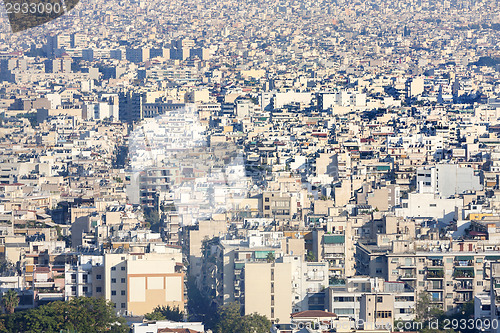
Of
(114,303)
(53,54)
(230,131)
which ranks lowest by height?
(114,303)

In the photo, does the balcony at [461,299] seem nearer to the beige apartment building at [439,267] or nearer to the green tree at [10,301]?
the beige apartment building at [439,267]

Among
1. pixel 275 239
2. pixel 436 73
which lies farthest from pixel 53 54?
pixel 275 239

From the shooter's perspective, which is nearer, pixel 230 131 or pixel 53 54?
pixel 230 131

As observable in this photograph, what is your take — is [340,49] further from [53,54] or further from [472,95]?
[472,95]

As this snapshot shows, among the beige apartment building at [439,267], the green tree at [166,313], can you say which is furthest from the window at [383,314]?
the green tree at [166,313]

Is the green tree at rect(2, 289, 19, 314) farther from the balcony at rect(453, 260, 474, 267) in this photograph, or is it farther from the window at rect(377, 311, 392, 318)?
the balcony at rect(453, 260, 474, 267)

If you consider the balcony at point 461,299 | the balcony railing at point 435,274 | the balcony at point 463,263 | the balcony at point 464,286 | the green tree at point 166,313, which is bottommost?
the green tree at point 166,313
